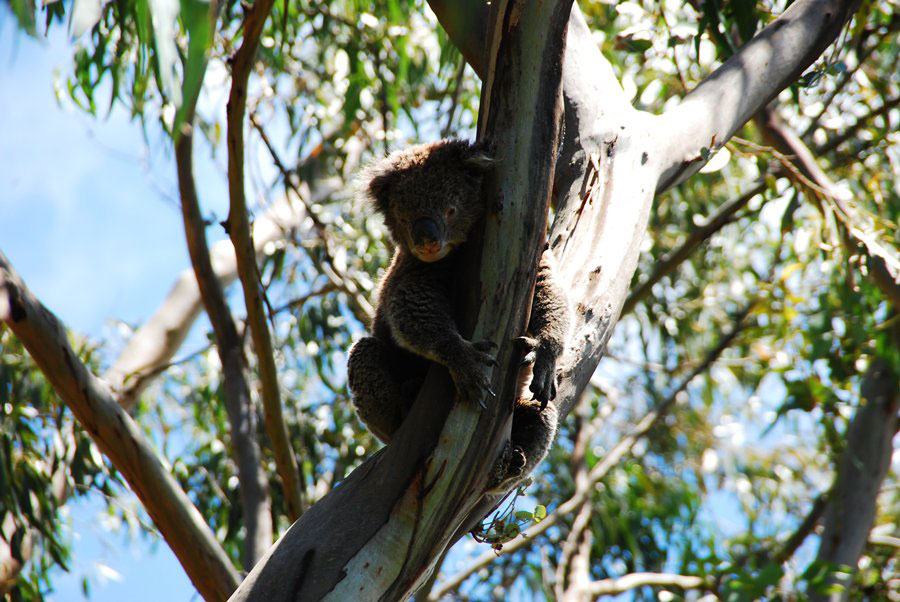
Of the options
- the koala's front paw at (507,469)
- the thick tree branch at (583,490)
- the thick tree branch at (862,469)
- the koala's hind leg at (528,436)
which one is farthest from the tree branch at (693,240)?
the koala's front paw at (507,469)

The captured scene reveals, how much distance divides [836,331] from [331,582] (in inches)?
162

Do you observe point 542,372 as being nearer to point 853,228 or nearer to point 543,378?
point 543,378

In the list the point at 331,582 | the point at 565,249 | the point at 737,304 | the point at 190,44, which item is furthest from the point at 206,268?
the point at 737,304

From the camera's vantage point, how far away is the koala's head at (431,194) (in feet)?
8.59

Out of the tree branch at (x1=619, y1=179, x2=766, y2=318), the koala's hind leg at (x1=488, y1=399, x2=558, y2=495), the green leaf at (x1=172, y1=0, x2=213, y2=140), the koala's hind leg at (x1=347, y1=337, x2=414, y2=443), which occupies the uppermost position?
the tree branch at (x1=619, y1=179, x2=766, y2=318)

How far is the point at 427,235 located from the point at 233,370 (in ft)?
5.31

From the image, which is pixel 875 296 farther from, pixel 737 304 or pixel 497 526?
pixel 497 526

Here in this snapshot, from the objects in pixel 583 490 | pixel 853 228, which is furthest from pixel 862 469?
pixel 853 228

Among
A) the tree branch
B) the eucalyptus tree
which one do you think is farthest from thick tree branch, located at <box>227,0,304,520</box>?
the tree branch

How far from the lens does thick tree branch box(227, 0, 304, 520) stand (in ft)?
9.75

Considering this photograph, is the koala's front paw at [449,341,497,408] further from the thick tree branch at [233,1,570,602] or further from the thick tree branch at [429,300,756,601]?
the thick tree branch at [429,300,756,601]

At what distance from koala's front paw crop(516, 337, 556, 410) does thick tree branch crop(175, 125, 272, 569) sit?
6.19 ft

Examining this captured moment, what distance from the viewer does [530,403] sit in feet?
7.41

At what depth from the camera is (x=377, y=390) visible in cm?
269
